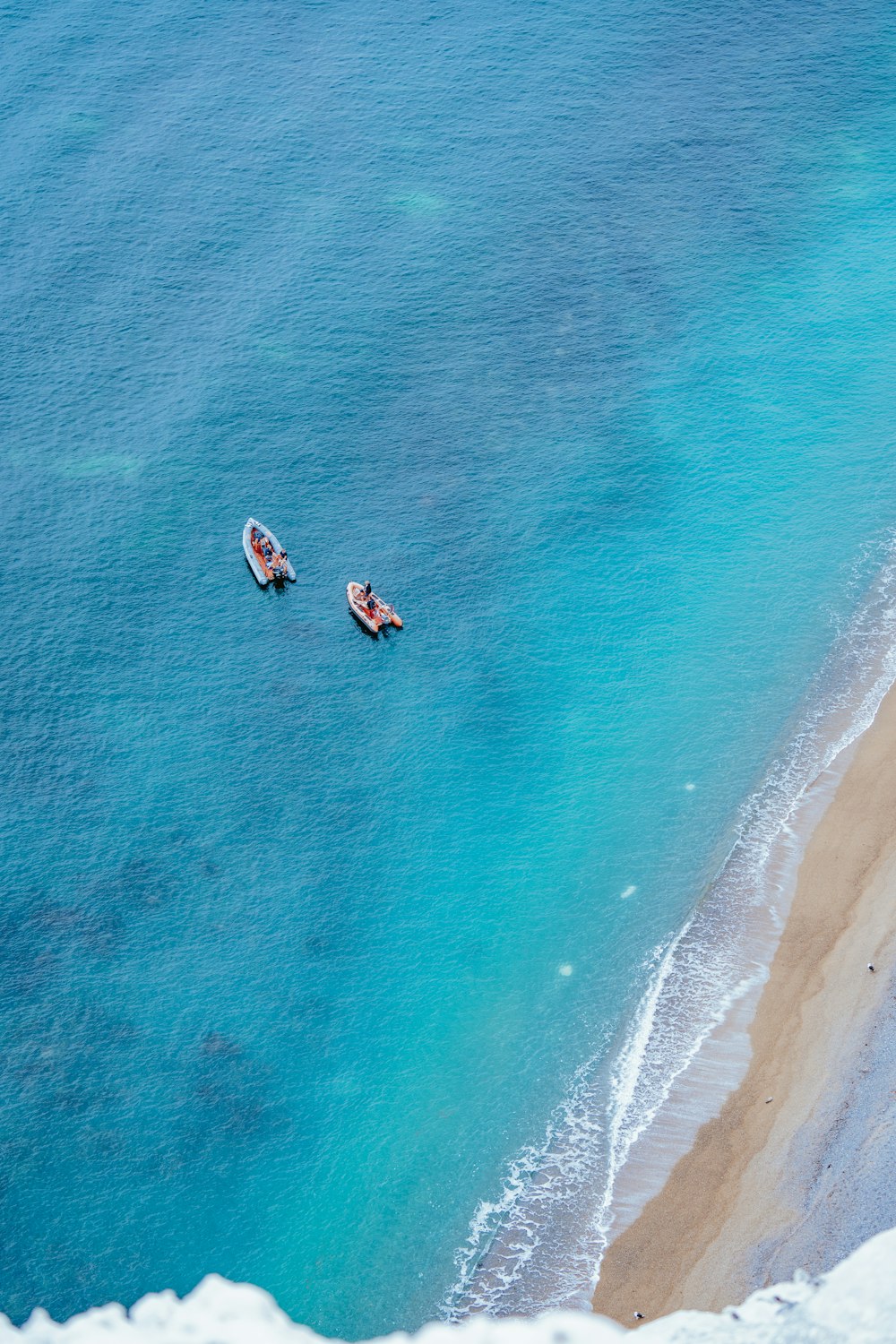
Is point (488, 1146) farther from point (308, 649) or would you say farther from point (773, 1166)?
point (308, 649)

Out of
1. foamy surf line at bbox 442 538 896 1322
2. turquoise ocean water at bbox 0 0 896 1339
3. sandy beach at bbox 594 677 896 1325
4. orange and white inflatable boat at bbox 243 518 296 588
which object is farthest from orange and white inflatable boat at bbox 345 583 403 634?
sandy beach at bbox 594 677 896 1325

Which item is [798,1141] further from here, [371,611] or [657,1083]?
[371,611]

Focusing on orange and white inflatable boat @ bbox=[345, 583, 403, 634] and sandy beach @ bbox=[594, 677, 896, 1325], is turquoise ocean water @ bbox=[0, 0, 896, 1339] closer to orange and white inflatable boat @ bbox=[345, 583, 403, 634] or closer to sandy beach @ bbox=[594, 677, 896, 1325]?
orange and white inflatable boat @ bbox=[345, 583, 403, 634]

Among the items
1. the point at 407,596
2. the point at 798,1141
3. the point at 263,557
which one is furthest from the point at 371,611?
the point at 798,1141

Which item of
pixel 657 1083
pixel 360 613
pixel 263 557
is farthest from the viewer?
pixel 263 557

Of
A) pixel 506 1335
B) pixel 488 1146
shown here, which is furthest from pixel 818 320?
Answer: pixel 506 1335

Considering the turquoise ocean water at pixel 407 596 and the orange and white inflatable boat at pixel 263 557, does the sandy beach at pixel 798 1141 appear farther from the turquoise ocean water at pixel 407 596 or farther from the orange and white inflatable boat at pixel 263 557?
the orange and white inflatable boat at pixel 263 557
